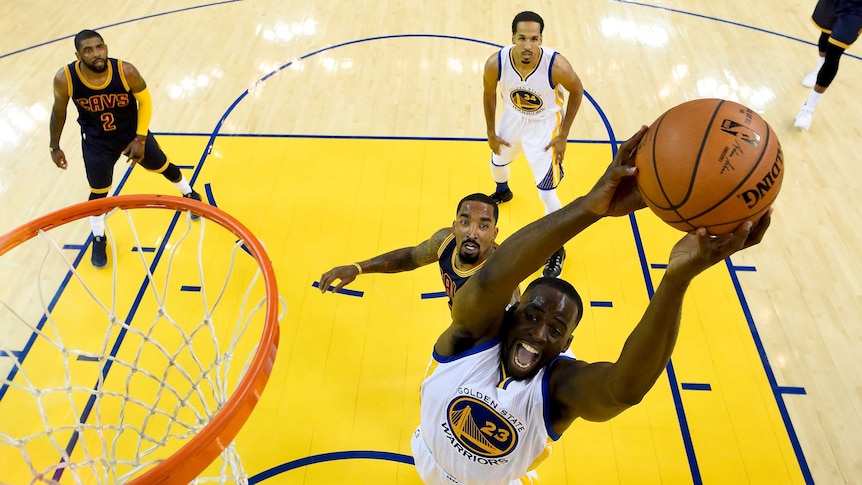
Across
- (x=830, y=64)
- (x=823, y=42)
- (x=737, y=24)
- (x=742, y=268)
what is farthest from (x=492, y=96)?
(x=737, y=24)

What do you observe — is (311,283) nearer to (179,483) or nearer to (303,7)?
(179,483)

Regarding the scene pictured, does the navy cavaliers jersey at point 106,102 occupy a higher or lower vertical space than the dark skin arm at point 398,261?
higher

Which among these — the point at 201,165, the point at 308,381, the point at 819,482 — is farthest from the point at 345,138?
the point at 819,482

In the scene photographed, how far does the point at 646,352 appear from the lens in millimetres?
1595

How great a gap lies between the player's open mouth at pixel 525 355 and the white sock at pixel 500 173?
2613 mm

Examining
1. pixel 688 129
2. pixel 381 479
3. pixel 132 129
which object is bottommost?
pixel 381 479

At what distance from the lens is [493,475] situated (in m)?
2.40

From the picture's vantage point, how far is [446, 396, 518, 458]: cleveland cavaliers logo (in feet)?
7.25

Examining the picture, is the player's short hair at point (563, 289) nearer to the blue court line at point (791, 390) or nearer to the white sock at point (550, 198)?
the white sock at point (550, 198)

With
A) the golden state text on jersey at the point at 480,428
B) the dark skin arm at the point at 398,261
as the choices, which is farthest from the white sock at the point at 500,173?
the golden state text on jersey at the point at 480,428

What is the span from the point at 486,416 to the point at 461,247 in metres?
1.05

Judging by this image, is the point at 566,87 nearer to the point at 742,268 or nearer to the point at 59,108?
the point at 742,268

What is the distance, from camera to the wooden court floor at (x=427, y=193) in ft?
11.7

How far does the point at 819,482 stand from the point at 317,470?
2751mm
